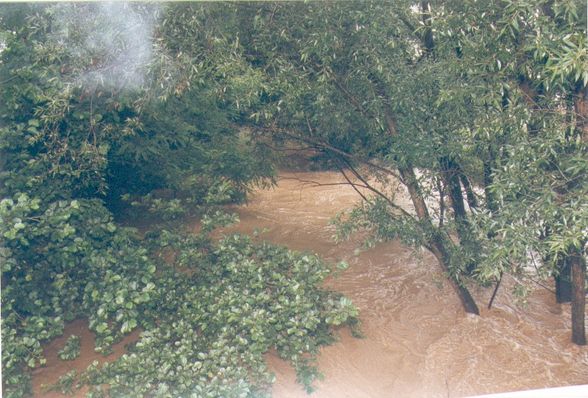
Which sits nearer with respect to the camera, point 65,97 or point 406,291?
point 65,97

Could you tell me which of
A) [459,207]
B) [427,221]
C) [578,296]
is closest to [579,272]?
[578,296]

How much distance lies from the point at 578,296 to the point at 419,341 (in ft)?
4.38

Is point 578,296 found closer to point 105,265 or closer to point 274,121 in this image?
point 274,121

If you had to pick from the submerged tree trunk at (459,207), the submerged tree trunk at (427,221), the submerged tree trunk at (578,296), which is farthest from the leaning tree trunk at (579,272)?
the submerged tree trunk at (427,221)

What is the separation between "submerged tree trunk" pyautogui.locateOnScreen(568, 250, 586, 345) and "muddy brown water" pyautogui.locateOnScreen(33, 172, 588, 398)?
0.13 metres

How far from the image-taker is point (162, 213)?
4852 millimetres

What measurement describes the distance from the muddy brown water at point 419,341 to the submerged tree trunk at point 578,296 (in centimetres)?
13

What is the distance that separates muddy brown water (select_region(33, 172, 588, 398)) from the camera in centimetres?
439

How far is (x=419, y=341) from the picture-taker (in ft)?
16.3

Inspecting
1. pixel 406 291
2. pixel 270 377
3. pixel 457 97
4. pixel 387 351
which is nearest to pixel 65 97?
pixel 270 377

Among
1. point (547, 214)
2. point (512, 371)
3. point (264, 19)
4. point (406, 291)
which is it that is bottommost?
point (512, 371)

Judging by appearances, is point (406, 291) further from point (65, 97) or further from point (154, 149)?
point (65, 97)

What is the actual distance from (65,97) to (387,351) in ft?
10.5

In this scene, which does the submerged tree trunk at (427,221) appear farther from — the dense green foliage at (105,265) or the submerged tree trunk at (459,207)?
the dense green foliage at (105,265)
